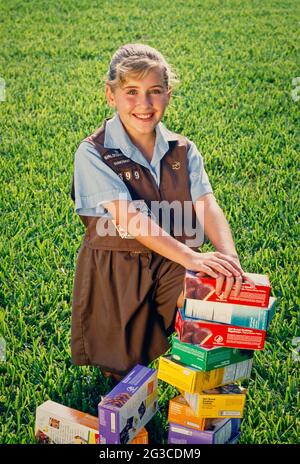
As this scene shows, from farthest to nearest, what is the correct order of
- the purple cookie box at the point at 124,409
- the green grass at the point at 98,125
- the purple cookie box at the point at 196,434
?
the green grass at the point at 98,125 < the purple cookie box at the point at 196,434 < the purple cookie box at the point at 124,409

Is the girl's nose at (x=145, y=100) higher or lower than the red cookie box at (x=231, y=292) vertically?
higher

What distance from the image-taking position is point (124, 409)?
2.27 m

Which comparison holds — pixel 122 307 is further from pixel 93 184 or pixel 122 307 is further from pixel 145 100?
pixel 145 100

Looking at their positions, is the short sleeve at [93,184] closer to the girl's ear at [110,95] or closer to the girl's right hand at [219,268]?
the girl's ear at [110,95]

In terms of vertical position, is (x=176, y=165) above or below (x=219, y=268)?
above

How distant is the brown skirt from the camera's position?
2.70 m

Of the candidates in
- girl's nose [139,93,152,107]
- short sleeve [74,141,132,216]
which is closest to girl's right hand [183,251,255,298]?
short sleeve [74,141,132,216]

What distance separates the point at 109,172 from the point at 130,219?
213 mm

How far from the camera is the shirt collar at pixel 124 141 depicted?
9.04ft

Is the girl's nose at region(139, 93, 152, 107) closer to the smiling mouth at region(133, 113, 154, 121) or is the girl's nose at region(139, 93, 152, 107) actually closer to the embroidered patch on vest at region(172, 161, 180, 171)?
the smiling mouth at region(133, 113, 154, 121)

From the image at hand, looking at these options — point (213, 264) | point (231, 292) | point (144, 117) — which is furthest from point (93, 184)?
point (231, 292)

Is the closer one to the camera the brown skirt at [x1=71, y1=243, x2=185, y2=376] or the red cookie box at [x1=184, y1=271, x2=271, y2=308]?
the red cookie box at [x1=184, y1=271, x2=271, y2=308]

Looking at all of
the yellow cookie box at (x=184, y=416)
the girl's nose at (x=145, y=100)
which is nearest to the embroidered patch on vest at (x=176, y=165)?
the girl's nose at (x=145, y=100)

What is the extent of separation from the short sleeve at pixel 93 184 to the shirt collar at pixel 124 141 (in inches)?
3.6
